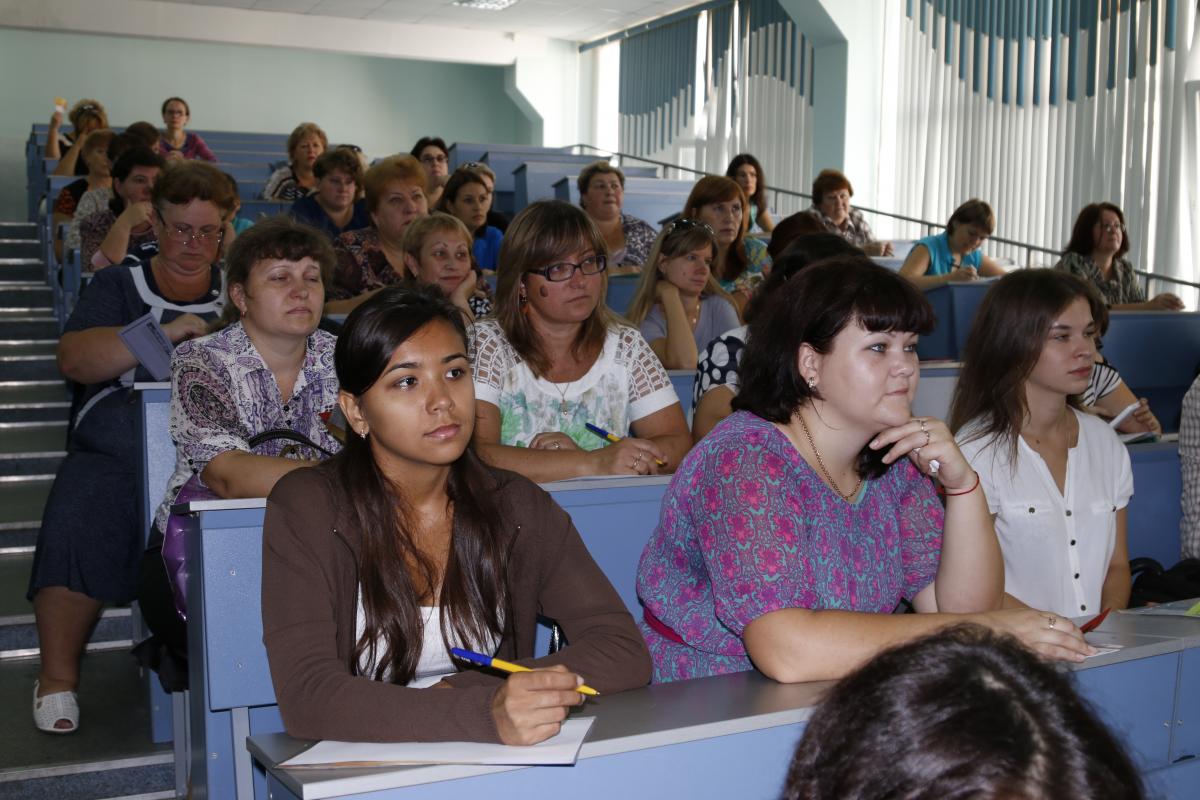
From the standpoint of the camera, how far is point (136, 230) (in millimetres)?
4246

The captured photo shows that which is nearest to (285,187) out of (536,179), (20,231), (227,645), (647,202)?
(536,179)

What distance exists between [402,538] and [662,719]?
52cm

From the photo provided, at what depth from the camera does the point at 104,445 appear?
2801mm

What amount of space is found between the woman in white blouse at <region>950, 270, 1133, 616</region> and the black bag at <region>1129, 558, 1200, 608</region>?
0.09 metres

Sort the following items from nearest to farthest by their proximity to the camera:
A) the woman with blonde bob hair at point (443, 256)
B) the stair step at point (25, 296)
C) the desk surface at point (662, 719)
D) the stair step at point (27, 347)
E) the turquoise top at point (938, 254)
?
the desk surface at point (662, 719) → the woman with blonde bob hair at point (443, 256) → the stair step at point (27, 347) → the turquoise top at point (938, 254) → the stair step at point (25, 296)

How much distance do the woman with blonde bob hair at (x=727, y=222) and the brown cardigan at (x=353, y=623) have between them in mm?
3089

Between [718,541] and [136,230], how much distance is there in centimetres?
343

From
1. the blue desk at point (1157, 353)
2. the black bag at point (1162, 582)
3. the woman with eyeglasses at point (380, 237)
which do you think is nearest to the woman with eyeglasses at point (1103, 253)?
the blue desk at point (1157, 353)

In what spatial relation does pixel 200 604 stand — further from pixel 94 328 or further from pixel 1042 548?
pixel 1042 548

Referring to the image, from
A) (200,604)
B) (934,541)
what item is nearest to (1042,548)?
(934,541)

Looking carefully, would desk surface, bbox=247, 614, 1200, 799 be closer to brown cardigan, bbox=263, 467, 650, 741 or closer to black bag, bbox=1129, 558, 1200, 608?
brown cardigan, bbox=263, 467, 650, 741

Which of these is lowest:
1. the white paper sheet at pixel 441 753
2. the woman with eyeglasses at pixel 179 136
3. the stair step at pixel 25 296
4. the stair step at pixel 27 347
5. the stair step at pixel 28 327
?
the white paper sheet at pixel 441 753

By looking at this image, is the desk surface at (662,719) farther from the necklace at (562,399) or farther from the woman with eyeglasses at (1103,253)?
the woman with eyeglasses at (1103,253)

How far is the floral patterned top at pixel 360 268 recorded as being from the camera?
4145mm
